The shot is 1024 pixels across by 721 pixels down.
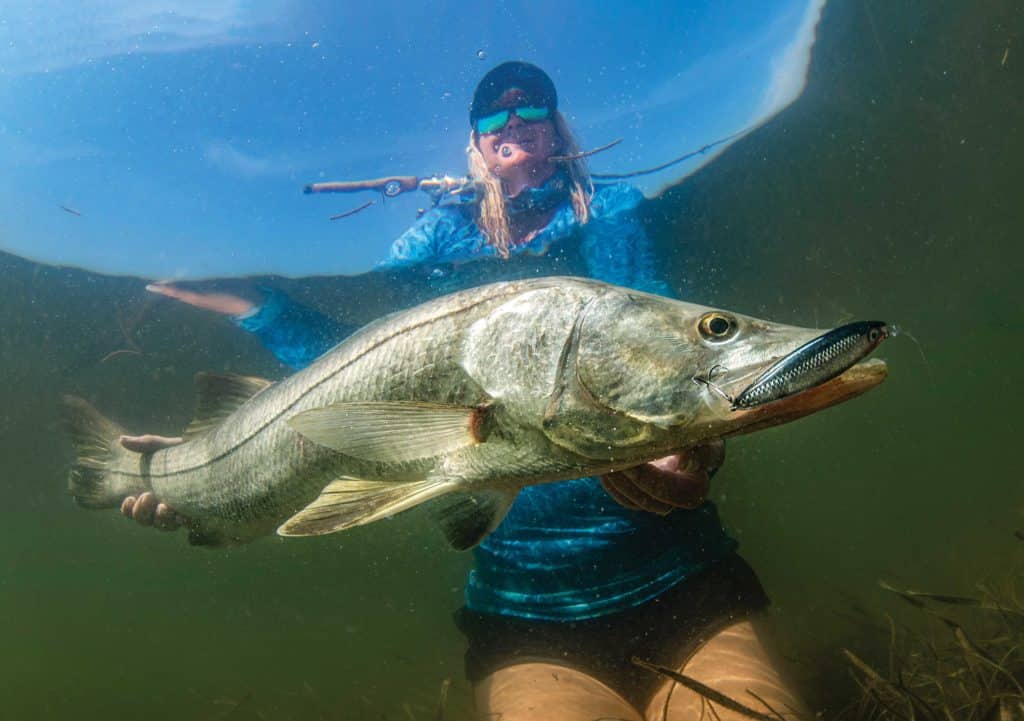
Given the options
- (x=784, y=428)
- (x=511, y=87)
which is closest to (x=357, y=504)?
(x=511, y=87)

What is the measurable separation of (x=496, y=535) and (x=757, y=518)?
172ft

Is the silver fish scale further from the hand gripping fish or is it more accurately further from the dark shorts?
the dark shorts

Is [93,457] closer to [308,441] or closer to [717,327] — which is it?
[308,441]

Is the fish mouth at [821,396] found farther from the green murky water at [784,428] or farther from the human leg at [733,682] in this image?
the green murky water at [784,428]

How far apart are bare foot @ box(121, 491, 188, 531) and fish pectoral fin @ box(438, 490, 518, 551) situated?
2.81m

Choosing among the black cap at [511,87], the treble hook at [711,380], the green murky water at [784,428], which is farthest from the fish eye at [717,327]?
the green murky water at [784,428]

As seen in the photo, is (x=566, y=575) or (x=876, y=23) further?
(x=876, y=23)

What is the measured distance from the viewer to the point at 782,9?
1084 centimetres

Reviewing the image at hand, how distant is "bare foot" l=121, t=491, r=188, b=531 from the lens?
381 centimetres

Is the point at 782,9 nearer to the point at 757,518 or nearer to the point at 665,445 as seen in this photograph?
the point at 665,445

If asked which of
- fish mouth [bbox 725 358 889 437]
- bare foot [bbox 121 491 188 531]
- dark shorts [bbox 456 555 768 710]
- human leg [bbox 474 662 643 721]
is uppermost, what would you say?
fish mouth [bbox 725 358 889 437]

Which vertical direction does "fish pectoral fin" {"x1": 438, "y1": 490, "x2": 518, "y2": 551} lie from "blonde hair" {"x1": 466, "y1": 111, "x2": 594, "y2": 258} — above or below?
below

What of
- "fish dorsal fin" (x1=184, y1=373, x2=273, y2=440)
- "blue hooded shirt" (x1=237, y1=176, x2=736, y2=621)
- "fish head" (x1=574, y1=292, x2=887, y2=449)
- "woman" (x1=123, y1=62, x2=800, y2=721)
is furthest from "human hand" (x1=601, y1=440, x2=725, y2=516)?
"fish dorsal fin" (x1=184, y1=373, x2=273, y2=440)

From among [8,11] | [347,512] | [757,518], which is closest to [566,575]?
[347,512]
